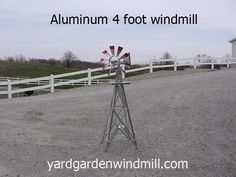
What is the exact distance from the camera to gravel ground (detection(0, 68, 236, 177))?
759 cm

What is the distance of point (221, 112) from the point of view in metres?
12.2

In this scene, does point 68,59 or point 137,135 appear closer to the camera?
point 137,135

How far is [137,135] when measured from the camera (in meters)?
9.91

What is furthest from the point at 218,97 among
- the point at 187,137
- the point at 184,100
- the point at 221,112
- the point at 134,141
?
the point at 134,141

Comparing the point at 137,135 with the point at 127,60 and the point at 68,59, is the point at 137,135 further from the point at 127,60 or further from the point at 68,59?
the point at 68,59

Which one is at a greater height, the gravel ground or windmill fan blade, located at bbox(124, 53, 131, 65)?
windmill fan blade, located at bbox(124, 53, 131, 65)

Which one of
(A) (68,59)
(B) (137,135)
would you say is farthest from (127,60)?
(A) (68,59)

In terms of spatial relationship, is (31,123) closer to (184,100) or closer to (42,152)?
(42,152)

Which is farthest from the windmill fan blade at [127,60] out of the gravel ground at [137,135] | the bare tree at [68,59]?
the bare tree at [68,59]

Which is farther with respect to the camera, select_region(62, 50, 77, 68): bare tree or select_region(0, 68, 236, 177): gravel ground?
select_region(62, 50, 77, 68): bare tree

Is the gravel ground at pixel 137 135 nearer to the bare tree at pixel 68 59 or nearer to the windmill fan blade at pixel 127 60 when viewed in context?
the windmill fan blade at pixel 127 60

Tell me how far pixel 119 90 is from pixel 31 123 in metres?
3.68

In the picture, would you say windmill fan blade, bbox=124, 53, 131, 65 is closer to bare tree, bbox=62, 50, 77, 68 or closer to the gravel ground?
the gravel ground

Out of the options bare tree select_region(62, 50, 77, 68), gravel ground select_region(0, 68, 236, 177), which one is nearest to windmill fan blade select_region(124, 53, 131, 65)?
gravel ground select_region(0, 68, 236, 177)
